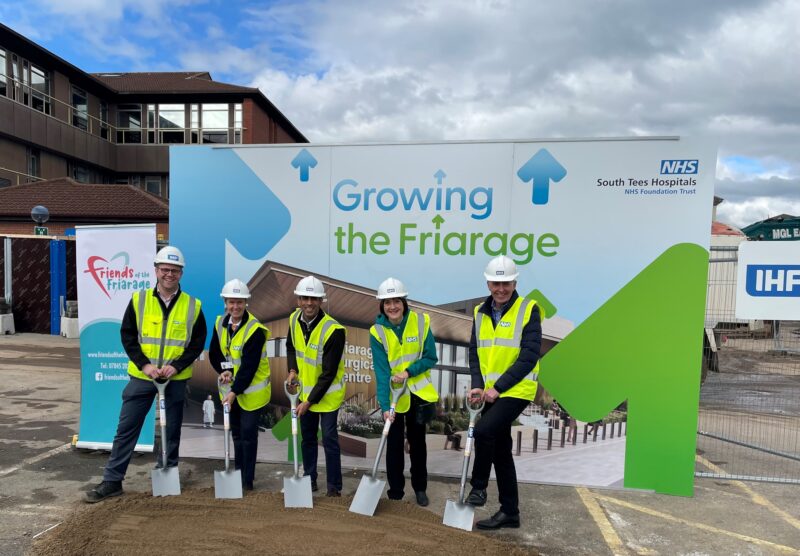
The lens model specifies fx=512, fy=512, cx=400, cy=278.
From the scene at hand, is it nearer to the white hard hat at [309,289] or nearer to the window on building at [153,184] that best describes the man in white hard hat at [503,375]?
the white hard hat at [309,289]

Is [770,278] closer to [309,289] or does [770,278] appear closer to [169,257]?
[309,289]

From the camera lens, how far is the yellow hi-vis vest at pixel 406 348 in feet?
13.3

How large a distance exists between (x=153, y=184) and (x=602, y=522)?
28971mm

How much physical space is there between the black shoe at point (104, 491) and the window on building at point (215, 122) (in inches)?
971

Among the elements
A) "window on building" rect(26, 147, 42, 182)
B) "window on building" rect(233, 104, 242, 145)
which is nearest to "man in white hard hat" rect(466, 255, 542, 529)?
"window on building" rect(233, 104, 242, 145)

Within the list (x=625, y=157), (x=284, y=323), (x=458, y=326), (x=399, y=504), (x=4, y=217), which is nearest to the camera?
(x=399, y=504)

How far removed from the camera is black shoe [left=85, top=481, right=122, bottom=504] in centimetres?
408

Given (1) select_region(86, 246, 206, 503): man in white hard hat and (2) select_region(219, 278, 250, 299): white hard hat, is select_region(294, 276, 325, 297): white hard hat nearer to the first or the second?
(2) select_region(219, 278, 250, 299): white hard hat

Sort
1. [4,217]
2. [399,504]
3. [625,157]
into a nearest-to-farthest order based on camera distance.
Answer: [399,504] < [625,157] < [4,217]

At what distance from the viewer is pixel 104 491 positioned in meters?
4.12

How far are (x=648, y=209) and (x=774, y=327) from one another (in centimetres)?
214

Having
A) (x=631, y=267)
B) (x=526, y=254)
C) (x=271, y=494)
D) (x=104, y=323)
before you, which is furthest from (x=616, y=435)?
(x=104, y=323)

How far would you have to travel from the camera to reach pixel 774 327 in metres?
Result: 5.24

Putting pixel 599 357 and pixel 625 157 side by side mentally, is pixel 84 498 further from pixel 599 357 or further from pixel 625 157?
pixel 625 157
